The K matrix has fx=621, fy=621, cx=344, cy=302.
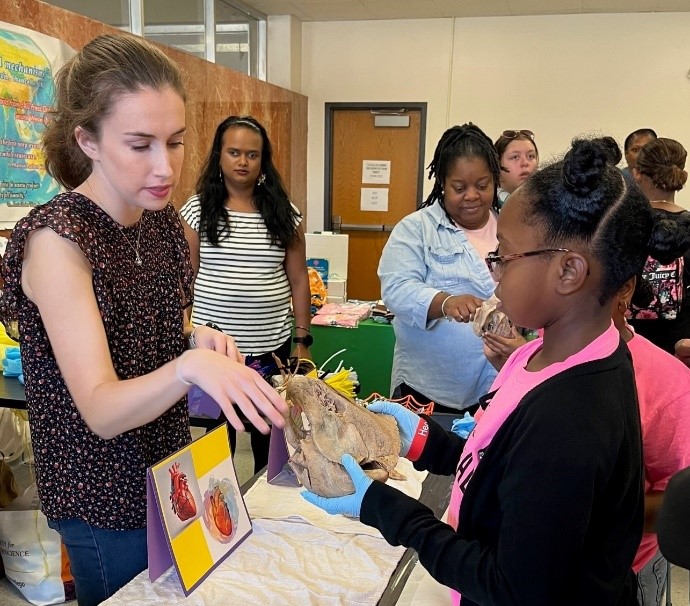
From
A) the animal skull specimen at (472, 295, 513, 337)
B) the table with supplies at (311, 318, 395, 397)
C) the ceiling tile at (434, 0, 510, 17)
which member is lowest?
the table with supplies at (311, 318, 395, 397)

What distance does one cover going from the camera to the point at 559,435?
76cm

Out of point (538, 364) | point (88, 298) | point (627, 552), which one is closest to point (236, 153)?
→ point (88, 298)

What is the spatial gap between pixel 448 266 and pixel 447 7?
413 centimetres

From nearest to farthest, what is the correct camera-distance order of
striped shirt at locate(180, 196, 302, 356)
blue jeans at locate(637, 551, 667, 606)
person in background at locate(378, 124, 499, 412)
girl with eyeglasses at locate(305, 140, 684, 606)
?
girl with eyeglasses at locate(305, 140, 684, 606), blue jeans at locate(637, 551, 667, 606), person in background at locate(378, 124, 499, 412), striped shirt at locate(180, 196, 302, 356)

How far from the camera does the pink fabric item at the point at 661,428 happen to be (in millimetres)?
1067

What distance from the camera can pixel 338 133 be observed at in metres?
6.26

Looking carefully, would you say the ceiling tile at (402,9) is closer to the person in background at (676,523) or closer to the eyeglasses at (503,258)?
the eyeglasses at (503,258)

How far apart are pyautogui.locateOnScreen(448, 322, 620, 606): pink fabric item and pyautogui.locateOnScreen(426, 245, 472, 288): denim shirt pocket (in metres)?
0.96

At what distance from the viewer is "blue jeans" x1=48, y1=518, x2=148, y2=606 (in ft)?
3.63

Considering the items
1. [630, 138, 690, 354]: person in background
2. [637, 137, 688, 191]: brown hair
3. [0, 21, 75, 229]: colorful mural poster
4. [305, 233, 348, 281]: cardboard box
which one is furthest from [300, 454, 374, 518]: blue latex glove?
[305, 233, 348, 281]: cardboard box

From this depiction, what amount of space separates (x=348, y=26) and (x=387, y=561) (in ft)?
18.5

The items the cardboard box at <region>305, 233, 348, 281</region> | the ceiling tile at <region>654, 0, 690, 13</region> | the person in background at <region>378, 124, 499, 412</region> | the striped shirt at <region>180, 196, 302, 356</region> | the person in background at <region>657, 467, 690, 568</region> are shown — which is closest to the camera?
the person in background at <region>657, 467, 690, 568</region>

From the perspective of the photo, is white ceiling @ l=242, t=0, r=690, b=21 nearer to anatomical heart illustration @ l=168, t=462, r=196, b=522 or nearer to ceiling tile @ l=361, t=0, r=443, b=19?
ceiling tile @ l=361, t=0, r=443, b=19

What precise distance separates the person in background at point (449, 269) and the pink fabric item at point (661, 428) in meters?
0.91
